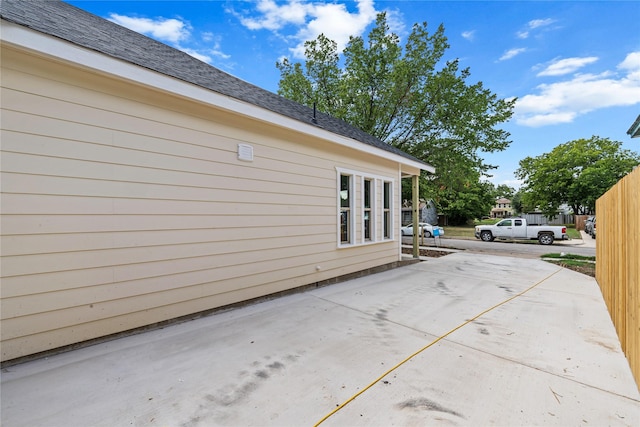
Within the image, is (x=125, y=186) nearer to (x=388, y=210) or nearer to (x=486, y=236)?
(x=388, y=210)

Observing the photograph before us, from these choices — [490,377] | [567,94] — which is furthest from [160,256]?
[567,94]

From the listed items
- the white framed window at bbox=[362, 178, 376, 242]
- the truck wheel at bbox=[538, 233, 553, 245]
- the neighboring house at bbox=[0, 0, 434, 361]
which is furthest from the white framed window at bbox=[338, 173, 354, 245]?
the truck wheel at bbox=[538, 233, 553, 245]

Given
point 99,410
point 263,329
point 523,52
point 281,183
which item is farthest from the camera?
point 523,52

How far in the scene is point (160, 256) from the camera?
3191mm

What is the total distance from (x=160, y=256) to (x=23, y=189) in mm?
1322

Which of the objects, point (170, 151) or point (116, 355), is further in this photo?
point (170, 151)

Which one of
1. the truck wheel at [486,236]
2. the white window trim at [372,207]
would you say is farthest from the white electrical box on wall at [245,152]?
the truck wheel at [486,236]

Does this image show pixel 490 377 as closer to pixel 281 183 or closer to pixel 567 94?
pixel 281 183

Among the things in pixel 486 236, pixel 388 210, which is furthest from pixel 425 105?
pixel 486 236

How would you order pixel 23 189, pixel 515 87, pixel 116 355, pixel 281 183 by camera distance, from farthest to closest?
pixel 515 87 → pixel 281 183 → pixel 116 355 → pixel 23 189

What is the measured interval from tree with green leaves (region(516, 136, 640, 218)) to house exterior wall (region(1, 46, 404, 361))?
106ft

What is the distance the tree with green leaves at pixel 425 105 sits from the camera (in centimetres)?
1102

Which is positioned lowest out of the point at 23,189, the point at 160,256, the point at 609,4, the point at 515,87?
the point at 160,256

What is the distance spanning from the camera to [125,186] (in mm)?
2934
